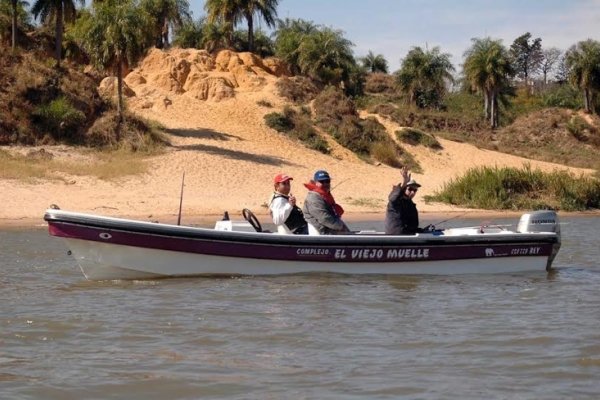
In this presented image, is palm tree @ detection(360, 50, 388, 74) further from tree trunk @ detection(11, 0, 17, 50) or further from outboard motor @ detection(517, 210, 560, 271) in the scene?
outboard motor @ detection(517, 210, 560, 271)

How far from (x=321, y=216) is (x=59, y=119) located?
1905 cm

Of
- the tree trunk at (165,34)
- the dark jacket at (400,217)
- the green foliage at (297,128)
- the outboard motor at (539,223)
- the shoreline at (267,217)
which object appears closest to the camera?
the dark jacket at (400,217)

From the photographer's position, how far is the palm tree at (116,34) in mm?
28062

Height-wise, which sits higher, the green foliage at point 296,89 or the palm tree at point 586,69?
the palm tree at point 586,69

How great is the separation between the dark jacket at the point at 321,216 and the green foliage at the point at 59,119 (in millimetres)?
18614

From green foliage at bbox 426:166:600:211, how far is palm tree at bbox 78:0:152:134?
9929mm

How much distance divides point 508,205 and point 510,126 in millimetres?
20756

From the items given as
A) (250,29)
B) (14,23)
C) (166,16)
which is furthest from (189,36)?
(14,23)

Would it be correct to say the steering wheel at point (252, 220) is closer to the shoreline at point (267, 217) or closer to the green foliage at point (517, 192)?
the shoreline at point (267, 217)

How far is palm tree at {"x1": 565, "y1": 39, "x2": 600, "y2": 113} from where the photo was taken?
5103cm

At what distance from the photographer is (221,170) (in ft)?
91.2

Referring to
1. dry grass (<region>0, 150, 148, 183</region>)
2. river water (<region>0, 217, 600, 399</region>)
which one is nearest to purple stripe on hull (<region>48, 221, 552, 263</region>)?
river water (<region>0, 217, 600, 399</region>)

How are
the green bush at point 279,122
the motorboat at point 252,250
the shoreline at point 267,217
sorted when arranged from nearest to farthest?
the motorboat at point 252,250 → the shoreline at point 267,217 → the green bush at point 279,122

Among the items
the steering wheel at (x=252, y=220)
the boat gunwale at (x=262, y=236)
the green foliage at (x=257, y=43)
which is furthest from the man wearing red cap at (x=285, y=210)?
the green foliage at (x=257, y=43)
